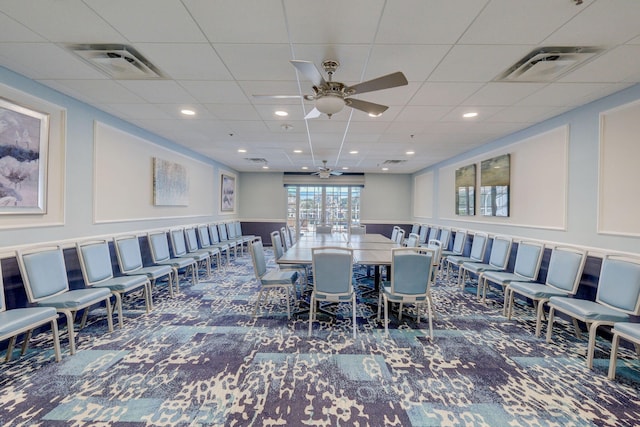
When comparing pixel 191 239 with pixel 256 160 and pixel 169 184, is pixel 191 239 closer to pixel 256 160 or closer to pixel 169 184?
pixel 169 184

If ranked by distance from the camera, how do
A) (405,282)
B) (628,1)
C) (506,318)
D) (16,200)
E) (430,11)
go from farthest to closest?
(506,318) → (405,282) → (16,200) → (430,11) → (628,1)

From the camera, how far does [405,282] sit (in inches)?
111

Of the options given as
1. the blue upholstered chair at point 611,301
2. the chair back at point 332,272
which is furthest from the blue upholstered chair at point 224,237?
the blue upholstered chair at point 611,301

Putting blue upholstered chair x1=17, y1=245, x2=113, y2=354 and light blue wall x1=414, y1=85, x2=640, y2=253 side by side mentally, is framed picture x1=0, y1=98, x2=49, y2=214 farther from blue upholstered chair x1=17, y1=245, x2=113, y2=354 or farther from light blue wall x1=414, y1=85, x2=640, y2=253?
light blue wall x1=414, y1=85, x2=640, y2=253

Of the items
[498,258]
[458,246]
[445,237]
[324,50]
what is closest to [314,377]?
[324,50]

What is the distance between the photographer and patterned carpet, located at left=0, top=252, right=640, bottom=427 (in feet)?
5.81

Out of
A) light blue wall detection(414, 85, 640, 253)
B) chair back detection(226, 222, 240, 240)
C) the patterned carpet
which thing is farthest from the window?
the patterned carpet

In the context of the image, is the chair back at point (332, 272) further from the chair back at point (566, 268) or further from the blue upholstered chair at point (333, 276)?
the chair back at point (566, 268)

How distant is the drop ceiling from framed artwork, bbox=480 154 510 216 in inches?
41.9

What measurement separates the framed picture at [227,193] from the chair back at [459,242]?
20.9 feet

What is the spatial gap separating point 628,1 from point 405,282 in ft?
8.51

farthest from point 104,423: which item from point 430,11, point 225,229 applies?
point 225,229

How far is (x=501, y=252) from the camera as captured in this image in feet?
13.3

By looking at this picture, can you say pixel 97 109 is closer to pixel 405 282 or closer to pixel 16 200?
pixel 16 200
